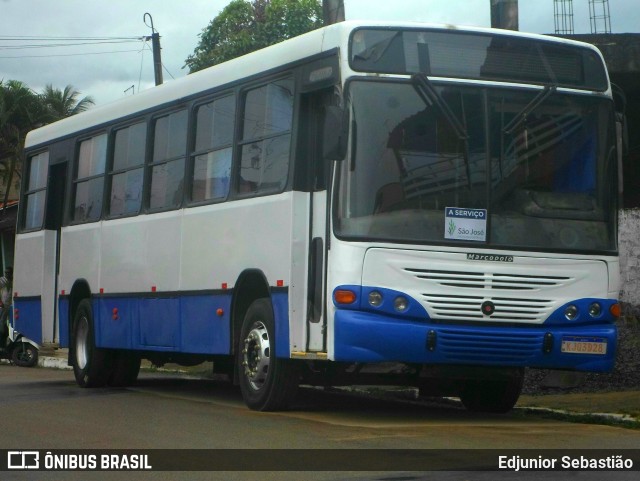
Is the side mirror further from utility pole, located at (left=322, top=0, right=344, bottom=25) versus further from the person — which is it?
the person

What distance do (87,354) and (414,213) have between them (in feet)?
23.1

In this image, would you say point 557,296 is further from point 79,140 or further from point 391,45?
point 79,140

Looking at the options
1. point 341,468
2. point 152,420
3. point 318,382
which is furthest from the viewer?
point 318,382

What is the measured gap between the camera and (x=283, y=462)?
8.73m

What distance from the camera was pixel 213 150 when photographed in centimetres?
1373

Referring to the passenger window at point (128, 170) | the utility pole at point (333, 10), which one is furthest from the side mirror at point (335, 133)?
the utility pole at point (333, 10)

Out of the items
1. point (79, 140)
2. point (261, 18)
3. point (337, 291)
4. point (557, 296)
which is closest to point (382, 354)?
point (337, 291)

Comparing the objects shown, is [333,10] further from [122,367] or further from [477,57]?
[477,57]

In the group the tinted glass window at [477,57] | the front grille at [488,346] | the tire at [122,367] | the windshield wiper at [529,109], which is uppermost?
the tinted glass window at [477,57]

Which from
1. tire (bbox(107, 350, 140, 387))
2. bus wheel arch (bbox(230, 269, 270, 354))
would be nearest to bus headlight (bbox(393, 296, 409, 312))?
bus wheel arch (bbox(230, 269, 270, 354))

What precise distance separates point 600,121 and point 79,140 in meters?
7.90

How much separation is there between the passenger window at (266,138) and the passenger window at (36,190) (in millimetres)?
6175

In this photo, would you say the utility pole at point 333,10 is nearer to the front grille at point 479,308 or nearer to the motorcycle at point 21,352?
the front grille at point 479,308

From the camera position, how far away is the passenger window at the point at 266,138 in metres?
12.3
